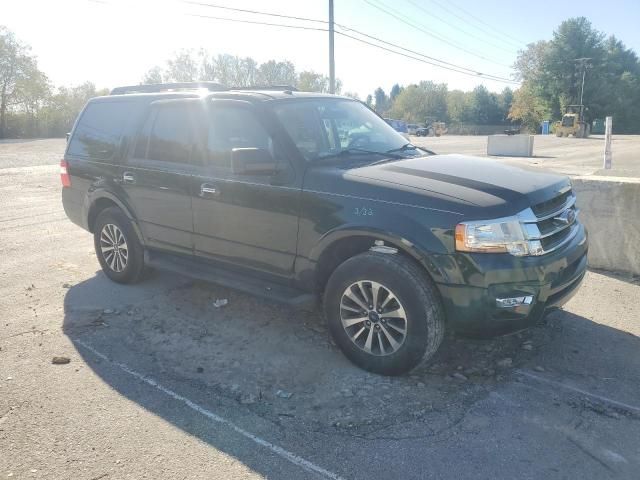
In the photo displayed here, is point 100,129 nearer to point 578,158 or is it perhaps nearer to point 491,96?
point 578,158

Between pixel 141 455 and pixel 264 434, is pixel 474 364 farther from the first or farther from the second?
pixel 141 455

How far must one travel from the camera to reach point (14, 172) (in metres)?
17.3

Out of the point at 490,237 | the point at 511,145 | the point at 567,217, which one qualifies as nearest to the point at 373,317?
the point at 490,237

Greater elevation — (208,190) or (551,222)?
(208,190)

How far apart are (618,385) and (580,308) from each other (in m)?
1.40

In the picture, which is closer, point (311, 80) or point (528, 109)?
point (311, 80)

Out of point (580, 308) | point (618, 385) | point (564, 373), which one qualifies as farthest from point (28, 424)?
point (580, 308)

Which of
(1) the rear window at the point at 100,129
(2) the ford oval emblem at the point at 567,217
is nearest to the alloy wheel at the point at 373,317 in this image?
(2) the ford oval emblem at the point at 567,217

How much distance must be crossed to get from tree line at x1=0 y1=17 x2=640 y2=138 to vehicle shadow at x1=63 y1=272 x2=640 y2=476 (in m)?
43.7

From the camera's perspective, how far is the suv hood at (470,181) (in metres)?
3.28

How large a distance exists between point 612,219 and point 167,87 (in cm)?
502

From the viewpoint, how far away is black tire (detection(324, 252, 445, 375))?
3328mm

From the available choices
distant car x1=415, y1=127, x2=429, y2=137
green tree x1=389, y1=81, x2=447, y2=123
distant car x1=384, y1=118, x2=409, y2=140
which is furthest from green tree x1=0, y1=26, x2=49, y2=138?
green tree x1=389, y1=81, x2=447, y2=123

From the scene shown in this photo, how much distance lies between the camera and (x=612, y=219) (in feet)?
18.5
